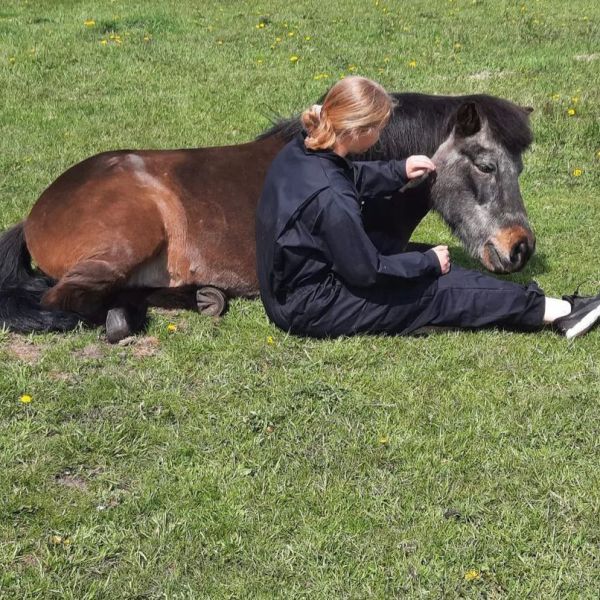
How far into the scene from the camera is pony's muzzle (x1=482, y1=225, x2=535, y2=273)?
5.57m

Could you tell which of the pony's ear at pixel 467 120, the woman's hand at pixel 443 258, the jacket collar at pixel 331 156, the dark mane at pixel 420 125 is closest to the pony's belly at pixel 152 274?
the jacket collar at pixel 331 156

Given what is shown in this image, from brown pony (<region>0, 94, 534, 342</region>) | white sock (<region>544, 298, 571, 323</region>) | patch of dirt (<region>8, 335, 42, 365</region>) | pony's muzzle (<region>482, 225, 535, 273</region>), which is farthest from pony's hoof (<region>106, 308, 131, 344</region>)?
white sock (<region>544, 298, 571, 323</region>)

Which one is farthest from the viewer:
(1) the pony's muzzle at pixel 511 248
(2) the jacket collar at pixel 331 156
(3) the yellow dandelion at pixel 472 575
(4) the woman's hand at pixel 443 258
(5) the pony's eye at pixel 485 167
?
(5) the pony's eye at pixel 485 167

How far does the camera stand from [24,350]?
514cm

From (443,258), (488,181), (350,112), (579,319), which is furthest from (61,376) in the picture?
(579,319)

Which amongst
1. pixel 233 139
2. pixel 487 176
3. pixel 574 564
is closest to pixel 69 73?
pixel 233 139

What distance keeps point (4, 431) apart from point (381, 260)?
232 centimetres

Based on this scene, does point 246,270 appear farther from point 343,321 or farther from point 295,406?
point 295,406

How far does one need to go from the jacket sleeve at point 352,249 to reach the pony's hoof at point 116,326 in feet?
4.60

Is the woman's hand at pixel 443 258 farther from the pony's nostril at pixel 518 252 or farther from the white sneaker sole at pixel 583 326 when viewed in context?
the white sneaker sole at pixel 583 326

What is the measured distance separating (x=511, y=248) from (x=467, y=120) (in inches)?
36.6

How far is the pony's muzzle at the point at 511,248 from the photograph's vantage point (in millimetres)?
5570

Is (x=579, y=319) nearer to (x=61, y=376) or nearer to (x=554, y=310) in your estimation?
(x=554, y=310)

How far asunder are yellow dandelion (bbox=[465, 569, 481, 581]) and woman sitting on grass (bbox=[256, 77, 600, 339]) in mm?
2031
